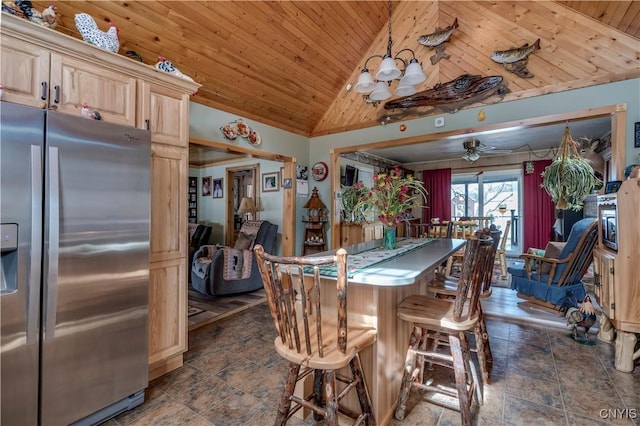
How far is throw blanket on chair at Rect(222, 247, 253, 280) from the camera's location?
151 inches

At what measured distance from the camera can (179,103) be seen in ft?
7.15

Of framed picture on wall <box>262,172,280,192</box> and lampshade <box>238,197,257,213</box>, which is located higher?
framed picture on wall <box>262,172,280,192</box>

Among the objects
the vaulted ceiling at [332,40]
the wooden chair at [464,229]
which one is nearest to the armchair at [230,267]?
the vaulted ceiling at [332,40]

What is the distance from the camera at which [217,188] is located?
6.35 m

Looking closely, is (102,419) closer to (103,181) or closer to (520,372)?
(103,181)

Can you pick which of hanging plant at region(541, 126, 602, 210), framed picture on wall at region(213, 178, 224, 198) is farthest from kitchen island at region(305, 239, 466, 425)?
framed picture on wall at region(213, 178, 224, 198)

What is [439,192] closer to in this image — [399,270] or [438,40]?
[438,40]

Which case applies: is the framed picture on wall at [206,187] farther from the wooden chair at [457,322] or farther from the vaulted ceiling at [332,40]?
the wooden chair at [457,322]

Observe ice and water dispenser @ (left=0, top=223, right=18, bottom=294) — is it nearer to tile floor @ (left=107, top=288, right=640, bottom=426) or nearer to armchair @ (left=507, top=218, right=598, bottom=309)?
tile floor @ (left=107, top=288, right=640, bottom=426)

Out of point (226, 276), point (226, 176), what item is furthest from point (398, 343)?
point (226, 176)

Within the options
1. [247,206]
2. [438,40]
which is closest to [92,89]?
[438,40]

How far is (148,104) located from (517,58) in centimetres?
348

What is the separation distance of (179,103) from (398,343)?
2.29 metres

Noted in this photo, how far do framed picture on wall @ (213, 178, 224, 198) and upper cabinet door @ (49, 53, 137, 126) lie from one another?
4.46 m
